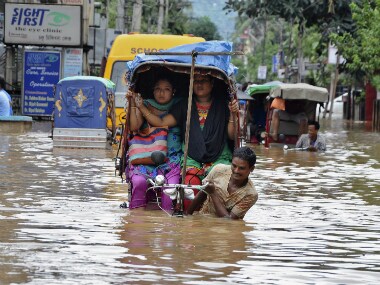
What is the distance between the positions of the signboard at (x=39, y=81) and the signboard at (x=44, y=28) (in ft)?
2.36

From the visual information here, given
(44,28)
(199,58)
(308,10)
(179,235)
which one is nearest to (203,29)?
(308,10)

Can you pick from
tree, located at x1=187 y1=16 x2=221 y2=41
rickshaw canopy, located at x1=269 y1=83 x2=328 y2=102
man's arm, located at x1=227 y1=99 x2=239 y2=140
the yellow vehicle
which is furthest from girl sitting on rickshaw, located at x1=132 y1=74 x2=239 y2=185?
tree, located at x1=187 y1=16 x2=221 y2=41

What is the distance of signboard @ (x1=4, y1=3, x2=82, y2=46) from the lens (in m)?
37.6

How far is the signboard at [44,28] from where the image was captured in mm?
37594

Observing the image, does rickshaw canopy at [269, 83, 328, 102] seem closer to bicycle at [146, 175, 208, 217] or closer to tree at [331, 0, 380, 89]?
tree at [331, 0, 380, 89]

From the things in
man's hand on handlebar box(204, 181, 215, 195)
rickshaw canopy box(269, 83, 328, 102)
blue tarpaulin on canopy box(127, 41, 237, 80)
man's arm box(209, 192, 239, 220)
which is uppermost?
blue tarpaulin on canopy box(127, 41, 237, 80)

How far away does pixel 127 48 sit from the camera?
2628 centimetres

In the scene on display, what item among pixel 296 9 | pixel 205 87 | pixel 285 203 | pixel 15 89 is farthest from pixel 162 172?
pixel 296 9

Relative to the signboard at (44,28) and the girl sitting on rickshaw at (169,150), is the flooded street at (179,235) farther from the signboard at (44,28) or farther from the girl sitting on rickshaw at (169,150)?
the signboard at (44,28)

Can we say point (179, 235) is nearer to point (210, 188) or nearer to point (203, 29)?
point (210, 188)

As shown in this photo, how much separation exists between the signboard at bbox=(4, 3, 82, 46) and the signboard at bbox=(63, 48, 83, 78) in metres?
0.34

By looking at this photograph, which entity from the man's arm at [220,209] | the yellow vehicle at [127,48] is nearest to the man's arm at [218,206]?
the man's arm at [220,209]

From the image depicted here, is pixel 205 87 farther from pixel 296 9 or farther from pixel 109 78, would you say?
pixel 296 9

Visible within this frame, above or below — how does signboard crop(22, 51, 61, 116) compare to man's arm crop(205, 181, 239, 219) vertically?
above
